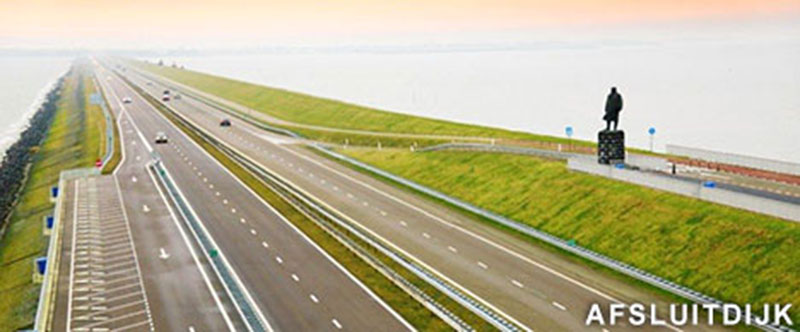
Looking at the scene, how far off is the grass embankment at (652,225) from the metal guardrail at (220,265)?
23072 mm

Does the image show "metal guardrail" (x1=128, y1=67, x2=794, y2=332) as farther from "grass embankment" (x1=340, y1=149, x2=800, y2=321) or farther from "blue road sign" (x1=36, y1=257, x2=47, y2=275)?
"blue road sign" (x1=36, y1=257, x2=47, y2=275)

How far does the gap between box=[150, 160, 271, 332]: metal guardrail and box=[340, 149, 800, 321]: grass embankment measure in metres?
23.1

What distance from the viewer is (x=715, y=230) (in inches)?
1833

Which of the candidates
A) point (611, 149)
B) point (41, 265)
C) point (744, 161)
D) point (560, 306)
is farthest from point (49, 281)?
point (744, 161)

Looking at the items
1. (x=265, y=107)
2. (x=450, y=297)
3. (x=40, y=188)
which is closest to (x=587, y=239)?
(x=450, y=297)

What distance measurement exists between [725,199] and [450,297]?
19245mm

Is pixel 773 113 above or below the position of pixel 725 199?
below

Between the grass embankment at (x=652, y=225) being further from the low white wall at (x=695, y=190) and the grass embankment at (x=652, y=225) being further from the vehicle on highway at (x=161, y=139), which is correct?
the vehicle on highway at (x=161, y=139)

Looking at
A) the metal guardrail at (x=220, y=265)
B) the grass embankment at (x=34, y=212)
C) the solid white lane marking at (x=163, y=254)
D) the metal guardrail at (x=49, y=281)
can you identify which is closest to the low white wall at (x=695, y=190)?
the metal guardrail at (x=220, y=265)

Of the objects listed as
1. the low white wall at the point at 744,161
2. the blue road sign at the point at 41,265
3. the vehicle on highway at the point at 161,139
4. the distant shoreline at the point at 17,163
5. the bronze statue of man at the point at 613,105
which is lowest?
the distant shoreline at the point at 17,163

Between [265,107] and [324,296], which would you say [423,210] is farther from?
[265,107]

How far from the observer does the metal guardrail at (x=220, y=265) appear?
4091cm

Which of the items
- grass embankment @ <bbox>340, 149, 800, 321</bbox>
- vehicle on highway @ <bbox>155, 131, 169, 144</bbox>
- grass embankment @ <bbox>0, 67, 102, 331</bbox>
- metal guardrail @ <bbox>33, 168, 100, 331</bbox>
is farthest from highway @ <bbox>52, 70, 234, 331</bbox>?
vehicle on highway @ <bbox>155, 131, 169, 144</bbox>

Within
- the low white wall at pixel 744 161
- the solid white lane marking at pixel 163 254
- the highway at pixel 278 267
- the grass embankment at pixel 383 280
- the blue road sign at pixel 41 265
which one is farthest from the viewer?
the low white wall at pixel 744 161
